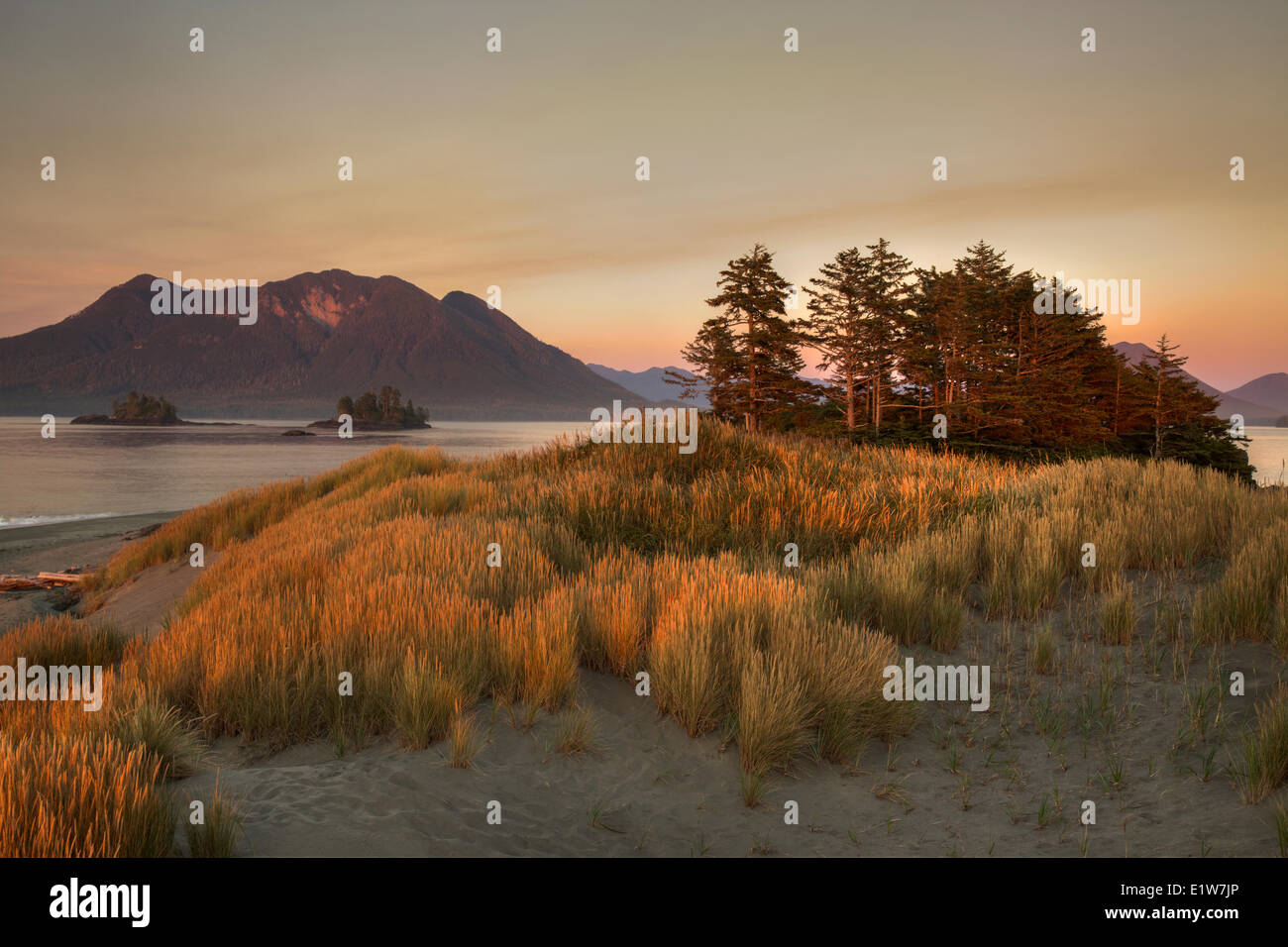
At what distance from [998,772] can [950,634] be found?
1.72 metres

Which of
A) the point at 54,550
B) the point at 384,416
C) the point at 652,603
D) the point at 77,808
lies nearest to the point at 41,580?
the point at 54,550

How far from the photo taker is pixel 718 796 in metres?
3.68

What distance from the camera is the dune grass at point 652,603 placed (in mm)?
4016

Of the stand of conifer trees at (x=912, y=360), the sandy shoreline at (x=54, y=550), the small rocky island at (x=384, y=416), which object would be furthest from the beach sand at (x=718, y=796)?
the small rocky island at (x=384, y=416)

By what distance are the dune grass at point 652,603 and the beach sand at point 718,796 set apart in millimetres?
165

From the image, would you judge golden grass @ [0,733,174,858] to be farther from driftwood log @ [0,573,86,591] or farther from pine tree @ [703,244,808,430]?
pine tree @ [703,244,808,430]

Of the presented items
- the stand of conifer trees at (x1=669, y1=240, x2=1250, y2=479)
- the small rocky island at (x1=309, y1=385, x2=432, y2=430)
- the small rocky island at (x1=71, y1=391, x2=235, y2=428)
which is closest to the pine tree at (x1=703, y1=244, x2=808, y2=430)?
the stand of conifer trees at (x1=669, y1=240, x2=1250, y2=479)

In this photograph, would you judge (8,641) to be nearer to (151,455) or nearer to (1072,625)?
(1072,625)

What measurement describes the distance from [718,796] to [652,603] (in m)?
2.04

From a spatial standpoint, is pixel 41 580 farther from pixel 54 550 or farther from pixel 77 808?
pixel 77 808

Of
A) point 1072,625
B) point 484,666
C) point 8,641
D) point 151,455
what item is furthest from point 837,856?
point 151,455

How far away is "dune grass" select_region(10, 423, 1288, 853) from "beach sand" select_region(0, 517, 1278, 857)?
0.54ft

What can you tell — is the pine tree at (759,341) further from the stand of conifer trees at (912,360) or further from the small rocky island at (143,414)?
the small rocky island at (143,414)

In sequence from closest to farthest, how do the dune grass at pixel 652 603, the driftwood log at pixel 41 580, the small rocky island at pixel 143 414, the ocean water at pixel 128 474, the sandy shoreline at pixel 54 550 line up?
the dune grass at pixel 652 603 < the sandy shoreline at pixel 54 550 < the driftwood log at pixel 41 580 < the ocean water at pixel 128 474 < the small rocky island at pixel 143 414
